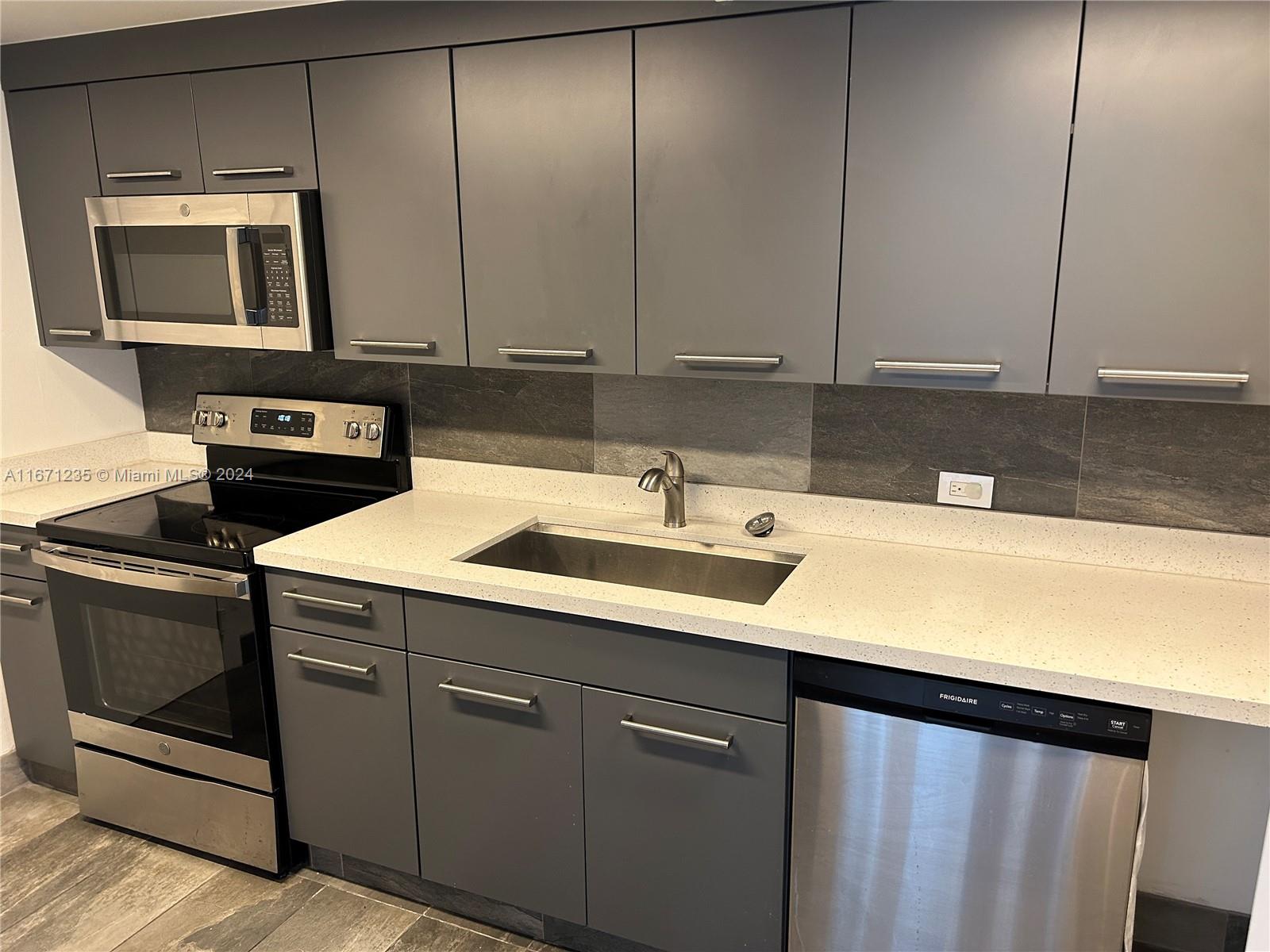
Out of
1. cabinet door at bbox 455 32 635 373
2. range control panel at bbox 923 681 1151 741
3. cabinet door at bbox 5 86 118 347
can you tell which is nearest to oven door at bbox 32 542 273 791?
cabinet door at bbox 5 86 118 347

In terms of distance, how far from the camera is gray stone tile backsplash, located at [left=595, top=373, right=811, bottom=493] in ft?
7.38

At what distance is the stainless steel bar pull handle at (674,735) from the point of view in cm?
177

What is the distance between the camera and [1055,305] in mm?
1683

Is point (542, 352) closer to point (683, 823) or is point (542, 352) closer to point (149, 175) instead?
point (683, 823)

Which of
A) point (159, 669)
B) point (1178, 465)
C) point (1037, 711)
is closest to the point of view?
point (1037, 711)

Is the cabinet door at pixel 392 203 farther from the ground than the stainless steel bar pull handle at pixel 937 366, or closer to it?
farther from the ground

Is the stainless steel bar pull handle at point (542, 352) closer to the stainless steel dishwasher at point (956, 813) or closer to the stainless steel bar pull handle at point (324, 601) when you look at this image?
the stainless steel bar pull handle at point (324, 601)

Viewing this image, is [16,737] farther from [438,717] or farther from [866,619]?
[866,619]

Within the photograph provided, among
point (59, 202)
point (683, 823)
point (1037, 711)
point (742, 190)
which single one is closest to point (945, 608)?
point (1037, 711)

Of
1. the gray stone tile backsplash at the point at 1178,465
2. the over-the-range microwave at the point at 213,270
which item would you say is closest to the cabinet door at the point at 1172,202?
the gray stone tile backsplash at the point at 1178,465

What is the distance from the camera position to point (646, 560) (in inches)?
90.3

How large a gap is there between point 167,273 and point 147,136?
13.9 inches

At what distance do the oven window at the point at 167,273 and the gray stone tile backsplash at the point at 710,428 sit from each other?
A: 1.03m

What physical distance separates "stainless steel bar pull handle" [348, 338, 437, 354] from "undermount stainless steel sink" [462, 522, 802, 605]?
20.1 inches
